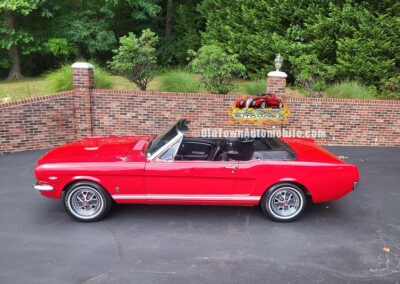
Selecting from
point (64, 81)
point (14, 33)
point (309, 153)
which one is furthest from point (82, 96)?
point (14, 33)

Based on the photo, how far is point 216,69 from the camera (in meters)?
9.02

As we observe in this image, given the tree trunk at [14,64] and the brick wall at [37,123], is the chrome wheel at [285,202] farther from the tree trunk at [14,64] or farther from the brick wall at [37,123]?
the tree trunk at [14,64]

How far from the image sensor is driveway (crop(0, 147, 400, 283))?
3457 mm

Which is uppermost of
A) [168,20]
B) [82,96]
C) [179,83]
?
[168,20]

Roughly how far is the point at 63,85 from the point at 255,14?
28.6 ft

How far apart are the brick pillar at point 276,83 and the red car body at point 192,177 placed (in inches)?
178

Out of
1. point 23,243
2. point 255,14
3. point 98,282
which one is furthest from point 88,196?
point 255,14

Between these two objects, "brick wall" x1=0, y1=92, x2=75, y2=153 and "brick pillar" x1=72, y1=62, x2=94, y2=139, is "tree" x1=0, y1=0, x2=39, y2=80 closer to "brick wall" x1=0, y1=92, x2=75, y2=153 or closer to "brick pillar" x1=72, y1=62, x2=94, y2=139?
"brick pillar" x1=72, y1=62, x2=94, y2=139

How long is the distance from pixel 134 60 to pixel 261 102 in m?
3.99

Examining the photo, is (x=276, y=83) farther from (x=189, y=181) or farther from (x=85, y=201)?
(x=85, y=201)

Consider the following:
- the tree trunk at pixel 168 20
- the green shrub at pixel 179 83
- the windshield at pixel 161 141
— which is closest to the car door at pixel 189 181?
the windshield at pixel 161 141

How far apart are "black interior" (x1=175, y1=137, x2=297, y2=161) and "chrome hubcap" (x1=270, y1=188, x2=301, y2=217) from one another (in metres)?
0.50

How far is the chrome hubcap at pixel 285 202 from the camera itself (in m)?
4.48

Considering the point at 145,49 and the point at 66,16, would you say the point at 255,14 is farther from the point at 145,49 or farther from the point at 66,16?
the point at 66,16
